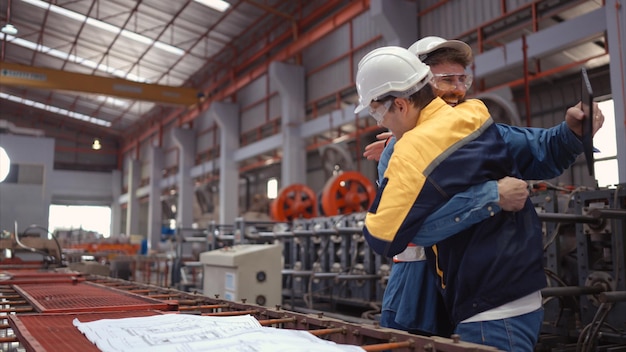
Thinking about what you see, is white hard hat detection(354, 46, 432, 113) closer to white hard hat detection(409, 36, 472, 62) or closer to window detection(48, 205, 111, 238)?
white hard hat detection(409, 36, 472, 62)

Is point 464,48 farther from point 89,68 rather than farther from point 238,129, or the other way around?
point 89,68

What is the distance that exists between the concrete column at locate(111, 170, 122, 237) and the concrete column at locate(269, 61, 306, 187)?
17490 mm

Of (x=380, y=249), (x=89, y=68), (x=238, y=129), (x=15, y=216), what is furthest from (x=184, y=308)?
(x=89, y=68)

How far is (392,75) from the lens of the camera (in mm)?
1649

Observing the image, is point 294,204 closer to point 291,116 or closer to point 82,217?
point 291,116

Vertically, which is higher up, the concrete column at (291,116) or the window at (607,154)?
the concrete column at (291,116)

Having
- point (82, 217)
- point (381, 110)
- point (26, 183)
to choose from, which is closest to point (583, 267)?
point (381, 110)

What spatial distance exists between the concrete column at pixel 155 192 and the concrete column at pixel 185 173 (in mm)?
2527

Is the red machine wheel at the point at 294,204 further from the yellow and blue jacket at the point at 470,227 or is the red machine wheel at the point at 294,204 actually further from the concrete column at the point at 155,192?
the concrete column at the point at 155,192

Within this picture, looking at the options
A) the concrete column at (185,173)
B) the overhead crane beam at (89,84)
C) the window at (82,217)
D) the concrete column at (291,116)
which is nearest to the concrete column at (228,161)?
the overhead crane beam at (89,84)

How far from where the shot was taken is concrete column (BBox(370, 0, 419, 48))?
32.2 ft

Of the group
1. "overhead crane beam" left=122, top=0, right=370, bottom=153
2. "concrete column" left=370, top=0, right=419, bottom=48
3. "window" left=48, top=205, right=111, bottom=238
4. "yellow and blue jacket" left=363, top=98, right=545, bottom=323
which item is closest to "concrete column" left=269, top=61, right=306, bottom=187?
"overhead crane beam" left=122, top=0, right=370, bottom=153

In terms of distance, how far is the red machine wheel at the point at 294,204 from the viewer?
1070 cm

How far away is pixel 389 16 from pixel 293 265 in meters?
4.86
